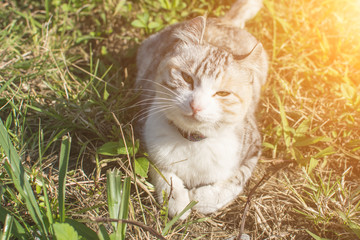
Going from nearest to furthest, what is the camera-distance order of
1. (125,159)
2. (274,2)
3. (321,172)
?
1. (125,159)
2. (321,172)
3. (274,2)

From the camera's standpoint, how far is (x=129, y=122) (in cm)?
245

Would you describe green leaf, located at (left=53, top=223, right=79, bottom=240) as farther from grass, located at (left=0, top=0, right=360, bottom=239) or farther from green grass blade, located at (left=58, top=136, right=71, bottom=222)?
green grass blade, located at (left=58, top=136, right=71, bottom=222)

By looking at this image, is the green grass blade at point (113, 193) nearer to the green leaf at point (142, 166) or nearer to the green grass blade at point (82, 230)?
the green grass blade at point (82, 230)

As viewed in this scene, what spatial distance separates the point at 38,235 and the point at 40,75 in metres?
1.59

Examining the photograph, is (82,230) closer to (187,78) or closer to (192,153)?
(192,153)

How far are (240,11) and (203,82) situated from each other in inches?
61.8

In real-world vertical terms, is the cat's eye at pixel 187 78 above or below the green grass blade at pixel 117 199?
above

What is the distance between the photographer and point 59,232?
1.54m

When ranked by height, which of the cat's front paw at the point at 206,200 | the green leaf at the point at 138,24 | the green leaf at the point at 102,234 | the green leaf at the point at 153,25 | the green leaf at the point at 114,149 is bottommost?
the cat's front paw at the point at 206,200

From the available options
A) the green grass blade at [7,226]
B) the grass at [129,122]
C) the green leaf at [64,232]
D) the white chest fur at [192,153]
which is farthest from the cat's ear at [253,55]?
the green grass blade at [7,226]

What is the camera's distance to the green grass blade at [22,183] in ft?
5.37

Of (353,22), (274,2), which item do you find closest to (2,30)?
(274,2)

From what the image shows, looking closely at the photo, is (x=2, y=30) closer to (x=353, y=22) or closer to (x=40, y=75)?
(x=40, y=75)

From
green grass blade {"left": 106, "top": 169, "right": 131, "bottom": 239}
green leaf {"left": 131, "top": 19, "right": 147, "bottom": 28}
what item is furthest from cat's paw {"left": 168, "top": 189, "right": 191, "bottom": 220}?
green leaf {"left": 131, "top": 19, "right": 147, "bottom": 28}
